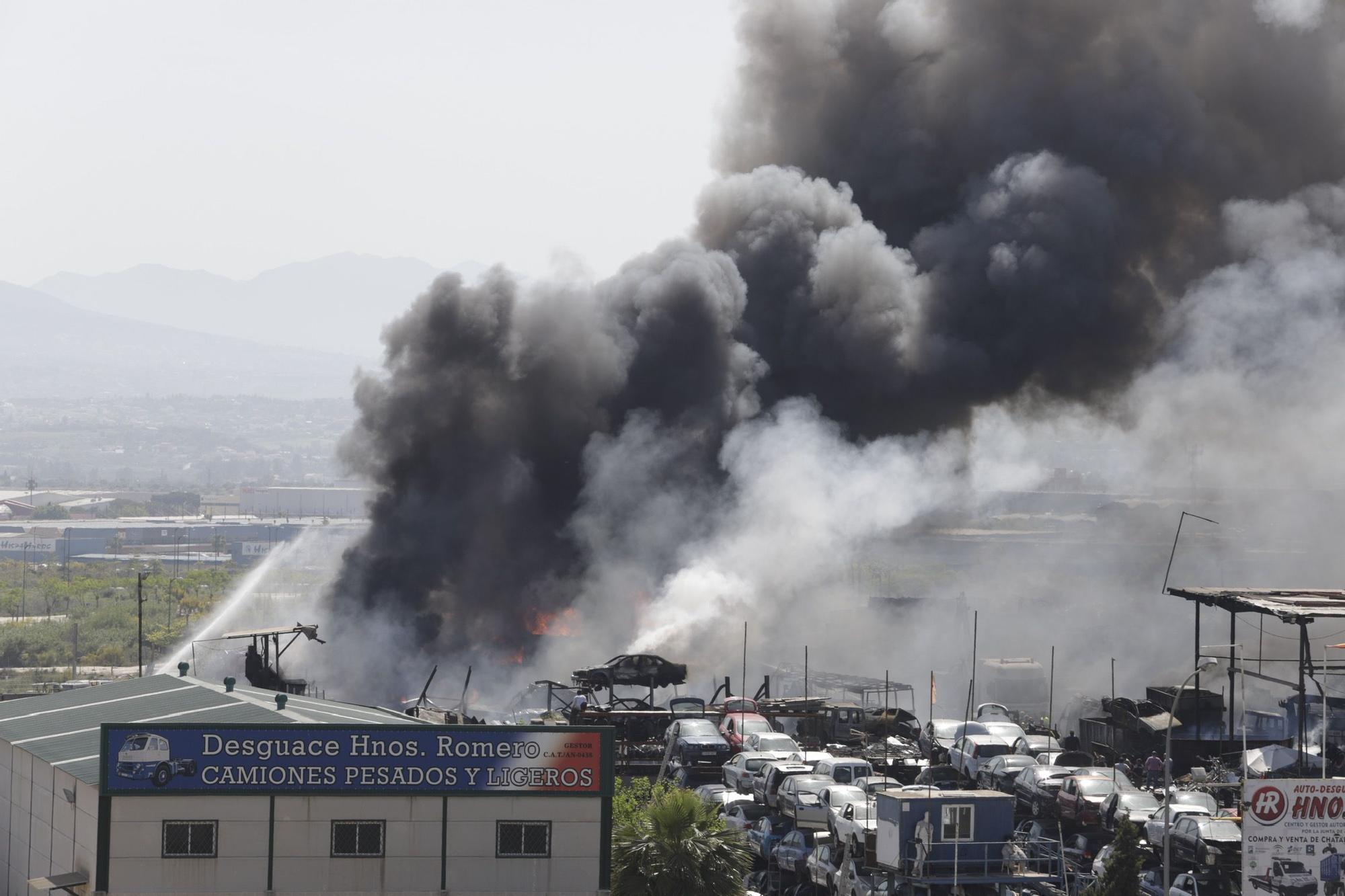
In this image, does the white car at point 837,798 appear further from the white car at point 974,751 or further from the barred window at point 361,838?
the barred window at point 361,838

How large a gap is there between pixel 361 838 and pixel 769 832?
9.61 metres

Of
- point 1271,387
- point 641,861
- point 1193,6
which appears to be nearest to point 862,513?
point 1271,387

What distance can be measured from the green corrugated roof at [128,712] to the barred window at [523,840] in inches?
90.0

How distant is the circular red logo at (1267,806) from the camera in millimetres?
24047

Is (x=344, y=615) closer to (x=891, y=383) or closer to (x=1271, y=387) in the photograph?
(x=891, y=383)

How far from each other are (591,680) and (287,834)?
23.2 meters

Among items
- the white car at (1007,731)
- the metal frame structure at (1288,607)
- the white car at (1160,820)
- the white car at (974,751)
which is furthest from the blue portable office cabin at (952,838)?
the white car at (1007,731)

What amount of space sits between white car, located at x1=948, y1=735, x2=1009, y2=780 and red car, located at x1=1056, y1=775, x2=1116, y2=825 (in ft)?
15.8

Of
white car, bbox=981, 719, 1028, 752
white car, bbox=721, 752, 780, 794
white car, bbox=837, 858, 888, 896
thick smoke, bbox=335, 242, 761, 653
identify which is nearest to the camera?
white car, bbox=837, 858, 888, 896

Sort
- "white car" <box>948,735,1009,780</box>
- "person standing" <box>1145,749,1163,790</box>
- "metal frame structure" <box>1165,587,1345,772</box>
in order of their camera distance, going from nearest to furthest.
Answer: "metal frame structure" <box>1165,587,1345,772</box>, "person standing" <box>1145,749,1163,790</box>, "white car" <box>948,735,1009,780</box>

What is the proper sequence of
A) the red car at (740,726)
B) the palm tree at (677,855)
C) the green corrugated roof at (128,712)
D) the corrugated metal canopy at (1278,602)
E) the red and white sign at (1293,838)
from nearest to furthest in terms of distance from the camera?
the red and white sign at (1293,838) → the palm tree at (677,855) → the green corrugated roof at (128,712) → the corrugated metal canopy at (1278,602) → the red car at (740,726)

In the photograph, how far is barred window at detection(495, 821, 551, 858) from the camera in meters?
23.8

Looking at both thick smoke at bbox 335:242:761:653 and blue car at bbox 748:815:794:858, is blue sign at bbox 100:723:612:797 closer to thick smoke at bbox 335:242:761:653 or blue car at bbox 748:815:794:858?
blue car at bbox 748:815:794:858

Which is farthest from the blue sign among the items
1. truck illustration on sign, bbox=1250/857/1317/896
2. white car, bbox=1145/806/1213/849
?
white car, bbox=1145/806/1213/849
